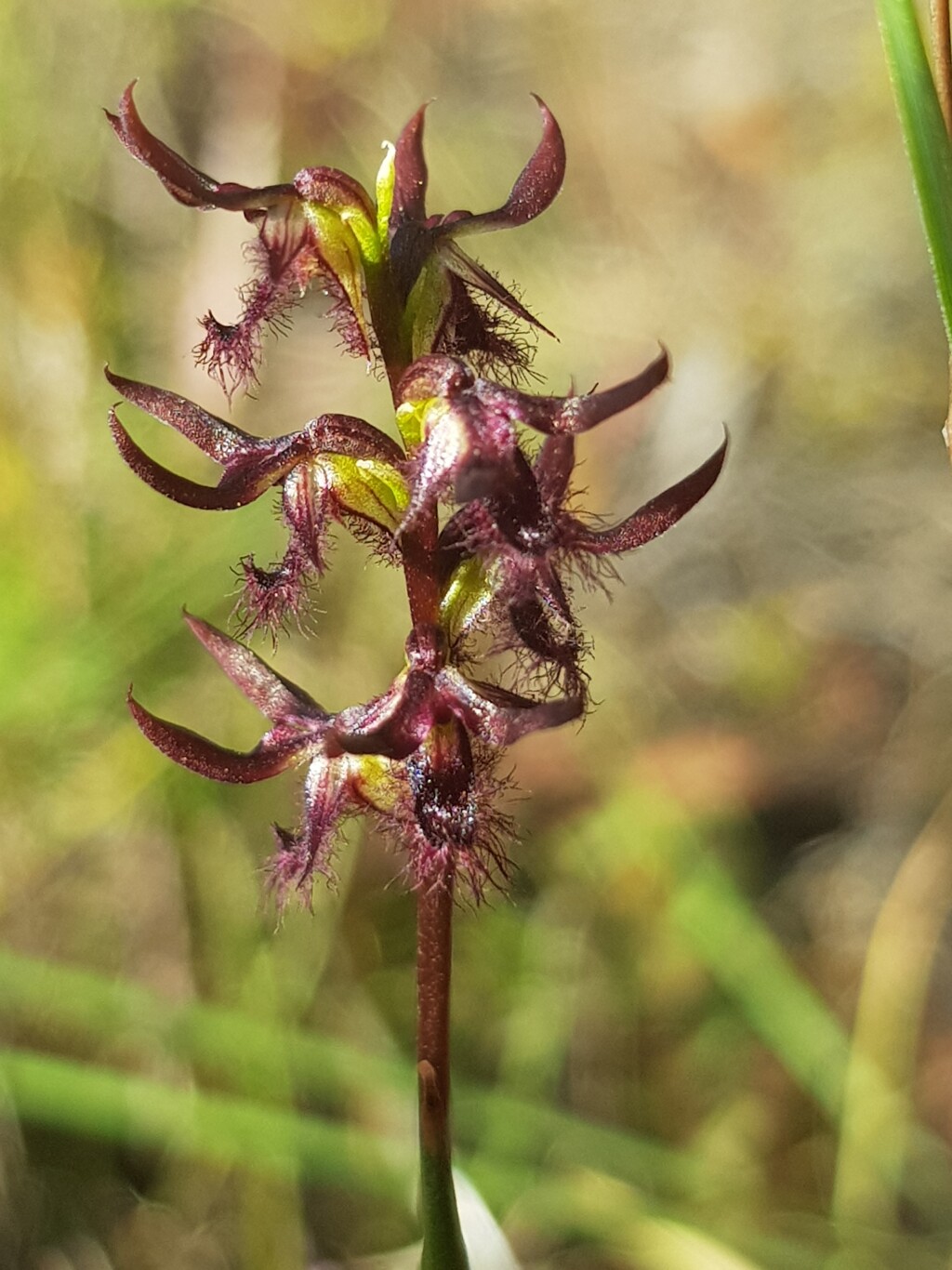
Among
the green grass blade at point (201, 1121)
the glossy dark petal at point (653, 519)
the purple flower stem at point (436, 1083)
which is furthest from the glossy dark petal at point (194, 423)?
the green grass blade at point (201, 1121)

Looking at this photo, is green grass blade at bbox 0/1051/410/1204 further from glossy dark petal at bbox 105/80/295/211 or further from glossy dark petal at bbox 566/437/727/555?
glossy dark petal at bbox 105/80/295/211

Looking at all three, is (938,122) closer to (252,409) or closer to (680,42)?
(252,409)

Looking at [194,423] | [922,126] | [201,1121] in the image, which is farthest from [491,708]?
[201,1121]

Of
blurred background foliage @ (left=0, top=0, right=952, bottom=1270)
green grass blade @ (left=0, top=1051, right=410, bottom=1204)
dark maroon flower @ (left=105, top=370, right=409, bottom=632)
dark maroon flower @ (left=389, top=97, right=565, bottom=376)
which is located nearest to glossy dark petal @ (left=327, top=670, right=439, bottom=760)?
dark maroon flower @ (left=105, top=370, right=409, bottom=632)

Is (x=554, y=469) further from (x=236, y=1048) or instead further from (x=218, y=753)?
(x=236, y=1048)

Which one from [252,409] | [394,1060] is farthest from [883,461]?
[394,1060]
